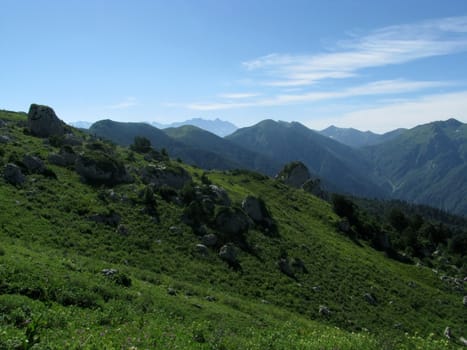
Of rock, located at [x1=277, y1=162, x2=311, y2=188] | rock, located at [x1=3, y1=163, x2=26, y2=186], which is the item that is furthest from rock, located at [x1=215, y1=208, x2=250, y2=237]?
rock, located at [x1=277, y1=162, x2=311, y2=188]

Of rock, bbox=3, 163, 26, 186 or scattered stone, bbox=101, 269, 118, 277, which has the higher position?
rock, bbox=3, 163, 26, 186

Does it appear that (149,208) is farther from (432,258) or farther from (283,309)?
(432,258)

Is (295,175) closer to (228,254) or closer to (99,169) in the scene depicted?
(99,169)

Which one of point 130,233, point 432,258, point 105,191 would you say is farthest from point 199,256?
point 432,258

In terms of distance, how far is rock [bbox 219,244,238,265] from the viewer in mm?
40562

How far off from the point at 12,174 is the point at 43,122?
27.6 metres

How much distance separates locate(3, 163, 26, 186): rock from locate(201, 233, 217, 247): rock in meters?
20.9

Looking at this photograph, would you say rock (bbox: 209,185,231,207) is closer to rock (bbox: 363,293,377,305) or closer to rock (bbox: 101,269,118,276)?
rock (bbox: 363,293,377,305)

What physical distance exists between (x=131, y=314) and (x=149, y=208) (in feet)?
88.5

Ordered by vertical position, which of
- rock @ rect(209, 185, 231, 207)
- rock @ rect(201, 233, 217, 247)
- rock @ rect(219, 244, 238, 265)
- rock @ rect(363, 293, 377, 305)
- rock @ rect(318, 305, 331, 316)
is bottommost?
rock @ rect(363, 293, 377, 305)

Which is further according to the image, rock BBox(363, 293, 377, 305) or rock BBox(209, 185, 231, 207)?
rock BBox(209, 185, 231, 207)

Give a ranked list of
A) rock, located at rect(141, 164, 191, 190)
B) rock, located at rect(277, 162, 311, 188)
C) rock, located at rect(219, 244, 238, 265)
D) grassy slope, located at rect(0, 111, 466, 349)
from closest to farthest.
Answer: grassy slope, located at rect(0, 111, 466, 349) → rock, located at rect(219, 244, 238, 265) → rock, located at rect(141, 164, 191, 190) → rock, located at rect(277, 162, 311, 188)

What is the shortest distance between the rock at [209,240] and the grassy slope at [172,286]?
→ 6.61 feet

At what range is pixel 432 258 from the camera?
8262cm
